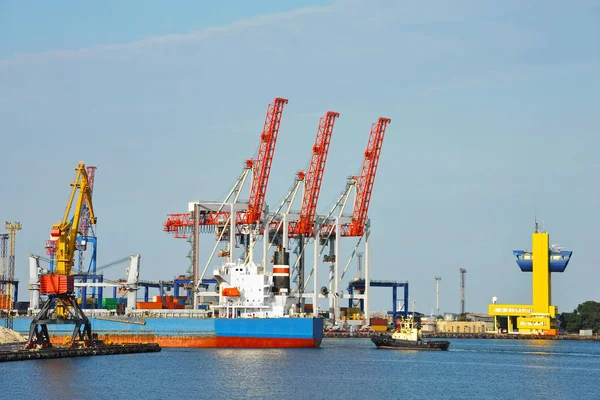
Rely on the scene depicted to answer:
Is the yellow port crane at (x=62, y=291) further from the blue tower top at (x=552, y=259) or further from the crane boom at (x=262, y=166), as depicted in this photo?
the blue tower top at (x=552, y=259)

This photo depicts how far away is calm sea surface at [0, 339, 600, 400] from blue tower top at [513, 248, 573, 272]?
5937cm

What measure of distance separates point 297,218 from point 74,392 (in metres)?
66.8

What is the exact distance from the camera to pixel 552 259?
513 ft

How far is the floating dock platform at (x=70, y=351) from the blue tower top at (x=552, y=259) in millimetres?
75729

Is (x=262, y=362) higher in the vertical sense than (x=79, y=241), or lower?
lower

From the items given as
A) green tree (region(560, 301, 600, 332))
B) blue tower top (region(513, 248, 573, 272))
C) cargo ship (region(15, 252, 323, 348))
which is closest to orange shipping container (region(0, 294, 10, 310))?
cargo ship (region(15, 252, 323, 348))

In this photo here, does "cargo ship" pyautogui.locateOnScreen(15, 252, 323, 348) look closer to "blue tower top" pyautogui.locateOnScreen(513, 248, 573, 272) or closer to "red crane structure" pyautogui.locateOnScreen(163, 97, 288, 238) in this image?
"red crane structure" pyautogui.locateOnScreen(163, 97, 288, 238)

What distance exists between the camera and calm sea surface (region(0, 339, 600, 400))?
2469 inches

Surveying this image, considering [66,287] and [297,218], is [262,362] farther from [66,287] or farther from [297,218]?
[297,218]

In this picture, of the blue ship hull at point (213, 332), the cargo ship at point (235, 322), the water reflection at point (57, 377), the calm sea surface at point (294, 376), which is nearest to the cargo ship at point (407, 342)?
the calm sea surface at point (294, 376)

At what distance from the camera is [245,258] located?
3999 inches

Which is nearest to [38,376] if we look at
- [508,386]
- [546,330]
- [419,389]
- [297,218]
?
[419,389]

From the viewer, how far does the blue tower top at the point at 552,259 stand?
156m

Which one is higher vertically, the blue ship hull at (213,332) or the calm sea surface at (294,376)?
the blue ship hull at (213,332)
